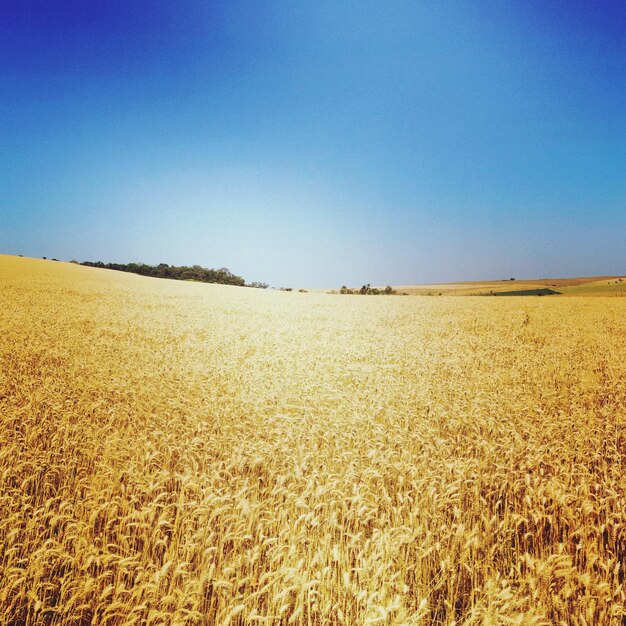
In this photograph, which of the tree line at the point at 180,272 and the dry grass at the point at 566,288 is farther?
the tree line at the point at 180,272

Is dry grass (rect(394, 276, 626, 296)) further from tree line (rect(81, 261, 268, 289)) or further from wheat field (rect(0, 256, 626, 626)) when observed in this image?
wheat field (rect(0, 256, 626, 626))

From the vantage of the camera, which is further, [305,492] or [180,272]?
[180,272]

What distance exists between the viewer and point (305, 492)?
131 inches

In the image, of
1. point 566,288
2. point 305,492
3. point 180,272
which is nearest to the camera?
point 305,492

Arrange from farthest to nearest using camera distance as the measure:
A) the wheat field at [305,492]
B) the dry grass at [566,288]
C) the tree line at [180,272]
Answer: the tree line at [180,272] → the dry grass at [566,288] → the wheat field at [305,492]

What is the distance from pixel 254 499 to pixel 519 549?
2.41m

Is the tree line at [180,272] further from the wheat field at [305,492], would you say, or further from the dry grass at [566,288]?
the wheat field at [305,492]

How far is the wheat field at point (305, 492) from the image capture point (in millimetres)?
2395

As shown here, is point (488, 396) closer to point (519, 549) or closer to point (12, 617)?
point (519, 549)

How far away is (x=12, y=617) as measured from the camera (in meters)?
2.26

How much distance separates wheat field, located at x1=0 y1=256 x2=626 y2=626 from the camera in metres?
2.39

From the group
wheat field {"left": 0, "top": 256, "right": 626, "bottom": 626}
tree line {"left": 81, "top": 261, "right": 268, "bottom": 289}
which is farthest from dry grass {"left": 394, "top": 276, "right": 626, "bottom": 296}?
wheat field {"left": 0, "top": 256, "right": 626, "bottom": 626}

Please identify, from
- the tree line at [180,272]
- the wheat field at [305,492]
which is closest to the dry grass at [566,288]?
the tree line at [180,272]

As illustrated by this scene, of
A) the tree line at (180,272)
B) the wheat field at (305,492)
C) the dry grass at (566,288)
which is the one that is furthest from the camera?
the tree line at (180,272)
